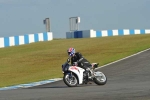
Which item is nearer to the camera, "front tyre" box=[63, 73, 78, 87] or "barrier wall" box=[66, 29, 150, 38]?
"front tyre" box=[63, 73, 78, 87]

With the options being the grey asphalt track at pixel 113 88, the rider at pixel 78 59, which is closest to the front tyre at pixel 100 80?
the grey asphalt track at pixel 113 88

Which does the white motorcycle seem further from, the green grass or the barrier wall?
the barrier wall

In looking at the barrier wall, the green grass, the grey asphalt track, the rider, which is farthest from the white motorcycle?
the barrier wall

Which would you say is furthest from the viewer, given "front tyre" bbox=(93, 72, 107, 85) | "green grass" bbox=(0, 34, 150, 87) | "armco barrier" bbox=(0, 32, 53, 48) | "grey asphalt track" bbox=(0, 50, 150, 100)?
"armco barrier" bbox=(0, 32, 53, 48)

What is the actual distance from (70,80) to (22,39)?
35.6 m

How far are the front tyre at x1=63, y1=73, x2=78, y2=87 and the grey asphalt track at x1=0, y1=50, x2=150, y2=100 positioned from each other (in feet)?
1.10

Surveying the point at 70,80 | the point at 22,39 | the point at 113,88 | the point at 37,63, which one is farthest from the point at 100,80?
the point at 22,39

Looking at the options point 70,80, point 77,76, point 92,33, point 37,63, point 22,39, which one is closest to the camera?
point 77,76

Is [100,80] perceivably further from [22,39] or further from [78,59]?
[22,39]

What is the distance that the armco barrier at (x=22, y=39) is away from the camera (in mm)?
49650

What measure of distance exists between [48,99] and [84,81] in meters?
5.26

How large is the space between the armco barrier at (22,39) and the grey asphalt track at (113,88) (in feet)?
72.2

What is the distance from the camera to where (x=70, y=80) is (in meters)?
17.7

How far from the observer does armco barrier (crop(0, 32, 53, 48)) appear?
1955 inches
